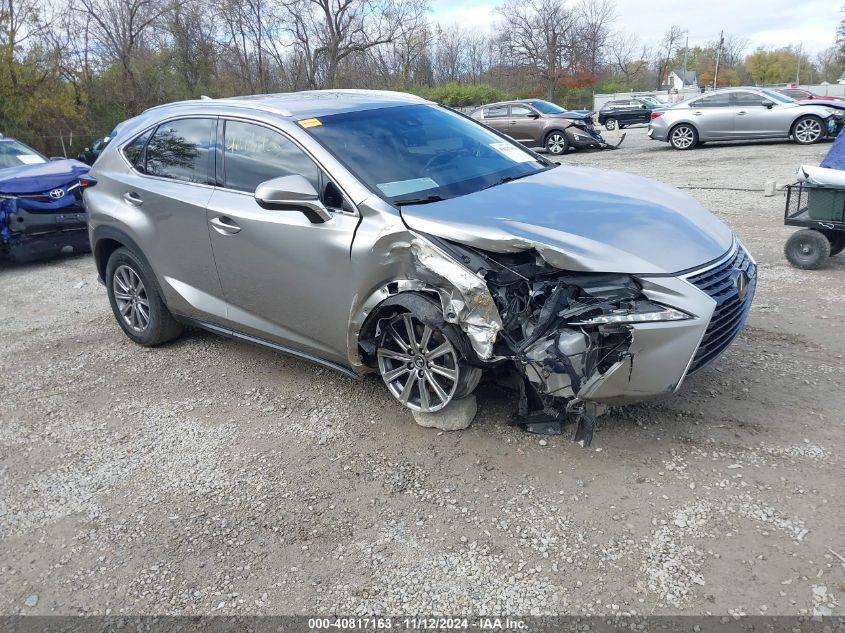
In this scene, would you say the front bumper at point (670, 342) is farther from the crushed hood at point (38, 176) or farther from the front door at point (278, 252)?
the crushed hood at point (38, 176)

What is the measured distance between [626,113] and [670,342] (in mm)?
29228

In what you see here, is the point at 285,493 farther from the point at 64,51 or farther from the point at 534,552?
the point at 64,51

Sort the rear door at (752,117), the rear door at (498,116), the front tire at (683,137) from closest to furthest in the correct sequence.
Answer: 1. the rear door at (752,117)
2. the front tire at (683,137)
3. the rear door at (498,116)

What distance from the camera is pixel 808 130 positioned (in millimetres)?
16891

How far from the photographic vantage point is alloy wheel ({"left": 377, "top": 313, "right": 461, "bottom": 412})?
3691 millimetres

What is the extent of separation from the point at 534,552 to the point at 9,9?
2181 cm

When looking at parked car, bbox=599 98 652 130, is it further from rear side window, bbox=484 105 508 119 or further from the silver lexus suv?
the silver lexus suv

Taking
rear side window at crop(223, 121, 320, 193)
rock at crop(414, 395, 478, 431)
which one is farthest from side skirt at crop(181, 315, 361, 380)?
rear side window at crop(223, 121, 320, 193)

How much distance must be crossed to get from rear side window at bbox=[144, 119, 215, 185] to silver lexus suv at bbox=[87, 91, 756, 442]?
0.02 m

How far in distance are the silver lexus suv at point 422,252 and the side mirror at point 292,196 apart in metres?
0.01

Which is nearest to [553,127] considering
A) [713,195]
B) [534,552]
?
[713,195]

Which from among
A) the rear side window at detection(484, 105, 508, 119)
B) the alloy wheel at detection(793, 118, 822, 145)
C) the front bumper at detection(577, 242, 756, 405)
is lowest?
the front bumper at detection(577, 242, 756, 405)

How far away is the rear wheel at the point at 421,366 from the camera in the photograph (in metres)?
3.67

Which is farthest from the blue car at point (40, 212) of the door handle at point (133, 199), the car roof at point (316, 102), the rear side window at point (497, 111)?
the rear side window at point (497, 111)
